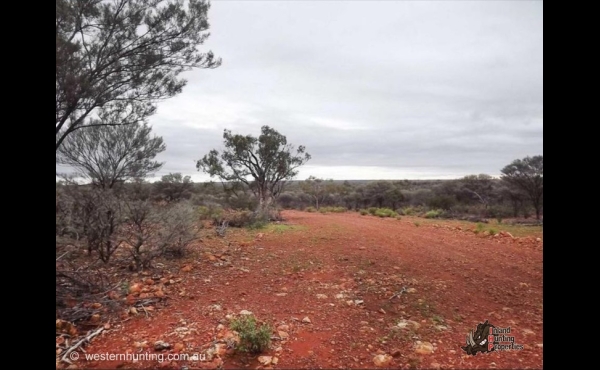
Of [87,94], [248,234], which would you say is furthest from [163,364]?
[248,234]

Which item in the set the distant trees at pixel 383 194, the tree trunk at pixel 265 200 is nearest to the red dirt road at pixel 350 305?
the tree trunk at pixel 265 200

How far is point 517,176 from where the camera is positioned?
11750 mm

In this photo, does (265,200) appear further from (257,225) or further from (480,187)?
(480,187)

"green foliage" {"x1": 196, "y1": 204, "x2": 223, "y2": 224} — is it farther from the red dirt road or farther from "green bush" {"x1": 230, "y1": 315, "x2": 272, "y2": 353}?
"green bush" {"x1": 230, "y1": 315, "x2": 272, "y2": 353}

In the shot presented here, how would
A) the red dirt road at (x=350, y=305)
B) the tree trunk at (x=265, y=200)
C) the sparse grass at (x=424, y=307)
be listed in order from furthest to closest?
the tree trunk at (x=265, y=200)
the sparse grass at (x=424, y=307)
the red dirt road at (x=350, y=305)

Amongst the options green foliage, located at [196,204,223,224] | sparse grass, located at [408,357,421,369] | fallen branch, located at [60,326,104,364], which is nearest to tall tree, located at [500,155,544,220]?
sparse grass, located at [408,357,421,369]

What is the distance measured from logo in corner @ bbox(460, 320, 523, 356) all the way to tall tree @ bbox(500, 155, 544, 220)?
11.3 meters

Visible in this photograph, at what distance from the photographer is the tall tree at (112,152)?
7496mm

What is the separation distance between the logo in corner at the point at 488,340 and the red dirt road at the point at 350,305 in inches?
2.5

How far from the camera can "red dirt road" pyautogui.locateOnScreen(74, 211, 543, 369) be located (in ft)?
7.48

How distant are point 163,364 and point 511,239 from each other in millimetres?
8003

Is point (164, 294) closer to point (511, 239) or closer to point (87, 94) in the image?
point (87, 94)

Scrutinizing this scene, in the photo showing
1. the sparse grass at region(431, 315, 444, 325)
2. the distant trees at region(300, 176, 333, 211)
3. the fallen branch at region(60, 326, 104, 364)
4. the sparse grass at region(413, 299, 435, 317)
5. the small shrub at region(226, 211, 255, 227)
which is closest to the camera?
the fallen branch at region(60, 326, 104, 364)

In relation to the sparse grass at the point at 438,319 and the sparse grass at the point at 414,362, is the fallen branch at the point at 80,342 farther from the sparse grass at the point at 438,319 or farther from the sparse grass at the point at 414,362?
the sparse grass at the point at 438,319
